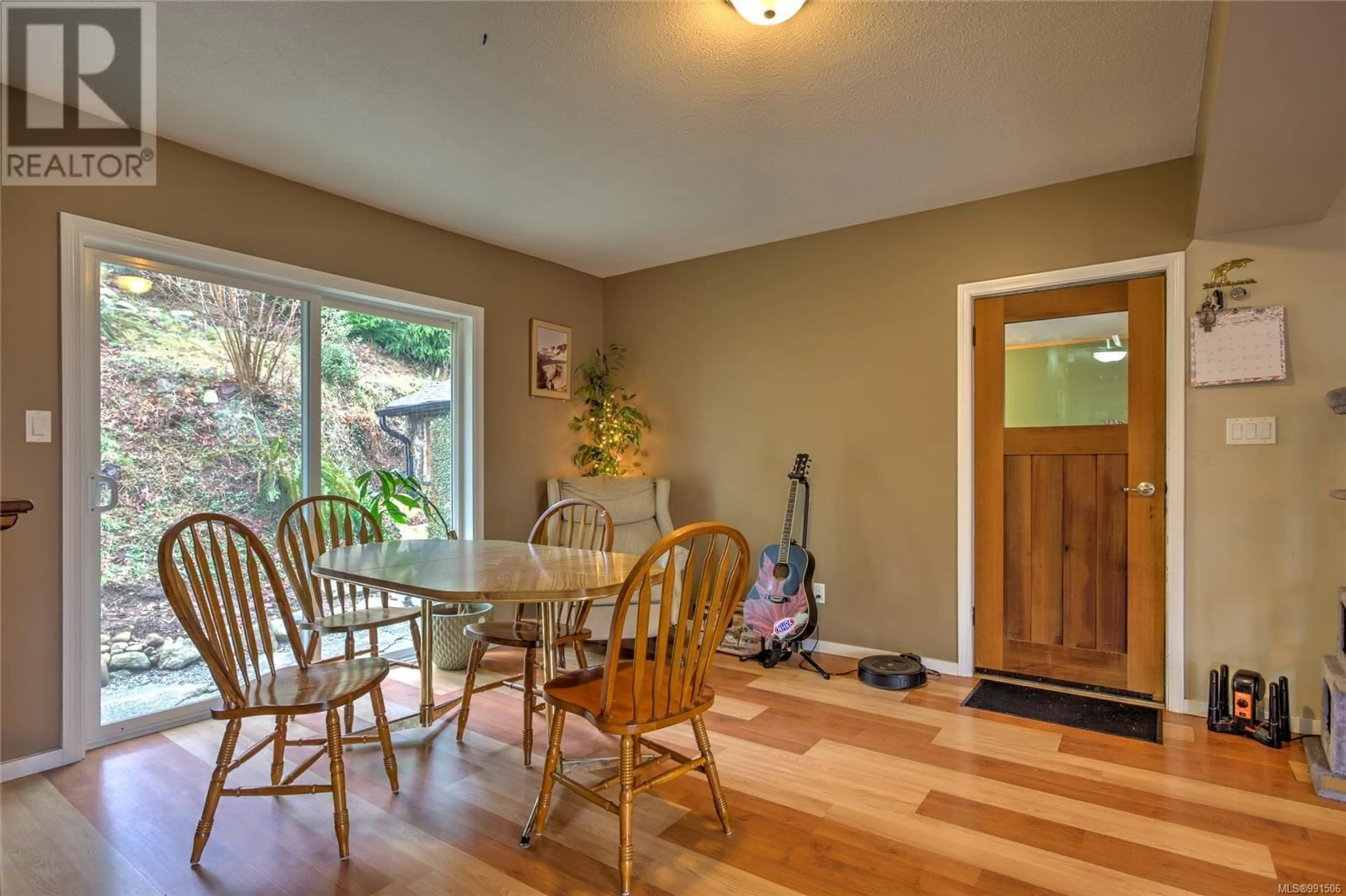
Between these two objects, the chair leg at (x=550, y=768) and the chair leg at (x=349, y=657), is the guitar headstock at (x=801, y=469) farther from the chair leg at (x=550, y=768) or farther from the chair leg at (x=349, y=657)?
the chair leg at (x=349, y=657)

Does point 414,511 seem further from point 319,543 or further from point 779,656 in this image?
point 779,656

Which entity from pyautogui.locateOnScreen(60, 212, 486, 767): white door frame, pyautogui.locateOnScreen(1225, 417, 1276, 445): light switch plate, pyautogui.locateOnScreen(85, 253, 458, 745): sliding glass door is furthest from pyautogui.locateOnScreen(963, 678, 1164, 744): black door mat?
pyautogui.locateOnScreen(60, 212, 486, 767): white door frame

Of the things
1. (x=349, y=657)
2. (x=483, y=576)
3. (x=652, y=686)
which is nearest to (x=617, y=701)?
(x=652, y=686)

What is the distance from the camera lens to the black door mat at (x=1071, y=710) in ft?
8.96

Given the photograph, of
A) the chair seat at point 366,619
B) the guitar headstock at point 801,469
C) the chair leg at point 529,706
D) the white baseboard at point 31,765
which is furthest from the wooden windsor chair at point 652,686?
the white baseboard at point 31,765

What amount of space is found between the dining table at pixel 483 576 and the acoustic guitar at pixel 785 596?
1.21 m

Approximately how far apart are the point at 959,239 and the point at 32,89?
3.80 meters

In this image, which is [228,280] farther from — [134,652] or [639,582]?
[639,582]

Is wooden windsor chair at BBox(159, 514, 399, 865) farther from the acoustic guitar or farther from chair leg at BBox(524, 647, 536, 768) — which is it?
the acoustic guitar

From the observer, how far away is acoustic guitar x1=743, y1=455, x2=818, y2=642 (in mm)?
3473

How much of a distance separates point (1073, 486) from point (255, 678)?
3.38 meters

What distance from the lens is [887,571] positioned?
11.9 ft

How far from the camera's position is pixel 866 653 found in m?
3.67

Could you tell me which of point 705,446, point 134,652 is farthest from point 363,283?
point 705,446
